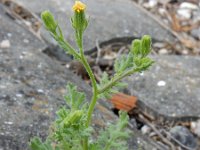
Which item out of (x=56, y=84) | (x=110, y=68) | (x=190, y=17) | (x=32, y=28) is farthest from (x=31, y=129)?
(x=190, y=17)

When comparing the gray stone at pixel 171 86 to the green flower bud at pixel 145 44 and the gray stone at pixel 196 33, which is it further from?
the green flower bud at pixel 145 44

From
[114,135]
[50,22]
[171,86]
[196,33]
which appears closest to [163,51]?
[196,33]

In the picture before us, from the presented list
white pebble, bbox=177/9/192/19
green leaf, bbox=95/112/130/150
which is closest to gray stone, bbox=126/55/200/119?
white pebble, bbox=177/9/192/19

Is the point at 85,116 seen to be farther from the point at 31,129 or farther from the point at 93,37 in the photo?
the point at 93,37

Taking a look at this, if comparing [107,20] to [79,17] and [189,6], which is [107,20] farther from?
[79,17]

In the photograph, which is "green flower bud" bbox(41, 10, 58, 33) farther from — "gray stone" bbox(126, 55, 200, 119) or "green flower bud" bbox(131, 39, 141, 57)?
"gray stone" bbox(126, 55, 200, 119)

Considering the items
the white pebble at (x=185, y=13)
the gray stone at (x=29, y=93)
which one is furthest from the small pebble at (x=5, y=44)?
the white pebble at (x=185, y=13)
